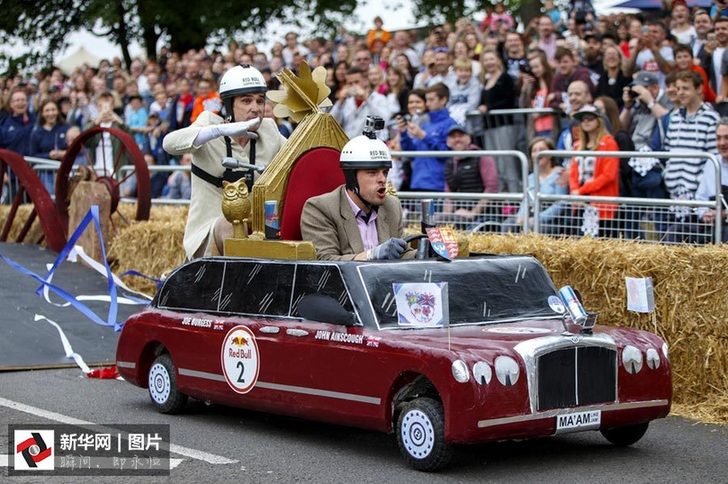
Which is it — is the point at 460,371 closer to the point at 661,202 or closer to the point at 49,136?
the point at 661,202

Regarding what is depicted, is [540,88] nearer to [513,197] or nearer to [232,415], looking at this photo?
[513,197]

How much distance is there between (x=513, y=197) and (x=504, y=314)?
14.7 ft

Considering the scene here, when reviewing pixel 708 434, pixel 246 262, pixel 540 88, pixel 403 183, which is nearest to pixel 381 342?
pixel 246 262

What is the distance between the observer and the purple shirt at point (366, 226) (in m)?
10.1

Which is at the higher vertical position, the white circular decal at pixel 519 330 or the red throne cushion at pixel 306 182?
the red throne cushion at pixel 306 182

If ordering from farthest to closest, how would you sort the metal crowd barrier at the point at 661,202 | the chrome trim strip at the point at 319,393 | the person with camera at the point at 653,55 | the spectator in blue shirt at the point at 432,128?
the spectator in blue shirt at the point at 432,128, the person with camera at the point at 653,55, the metal crowd barrier at the point at 661,202, the chrome trim strip at the point at 319,393

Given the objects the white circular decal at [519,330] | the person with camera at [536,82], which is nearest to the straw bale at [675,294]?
the white circular decal at [519,330]

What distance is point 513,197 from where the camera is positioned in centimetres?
1343

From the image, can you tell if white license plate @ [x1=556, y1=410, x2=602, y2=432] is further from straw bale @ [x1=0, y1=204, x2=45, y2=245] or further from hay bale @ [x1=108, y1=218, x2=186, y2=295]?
straw bale @ [x1=0, y1=204, x2=45, y2=245]

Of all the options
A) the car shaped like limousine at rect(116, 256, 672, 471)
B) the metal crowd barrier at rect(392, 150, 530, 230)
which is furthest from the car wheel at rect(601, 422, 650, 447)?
the metal crowd barrier at rect(392, 150, 530, 230)

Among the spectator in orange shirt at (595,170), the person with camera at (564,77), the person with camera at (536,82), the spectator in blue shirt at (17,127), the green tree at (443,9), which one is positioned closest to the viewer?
the spectator in orange shirt at (595,170)

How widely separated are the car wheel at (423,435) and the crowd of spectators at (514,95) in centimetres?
494

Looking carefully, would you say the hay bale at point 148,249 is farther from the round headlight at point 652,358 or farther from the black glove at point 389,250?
the round headlight at point 652,358

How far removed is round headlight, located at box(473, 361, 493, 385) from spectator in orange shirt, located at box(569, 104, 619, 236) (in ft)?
16.5
